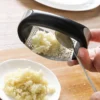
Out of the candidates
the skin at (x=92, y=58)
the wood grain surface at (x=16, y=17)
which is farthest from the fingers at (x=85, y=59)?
the wood grain surface at (x=16, y=17)

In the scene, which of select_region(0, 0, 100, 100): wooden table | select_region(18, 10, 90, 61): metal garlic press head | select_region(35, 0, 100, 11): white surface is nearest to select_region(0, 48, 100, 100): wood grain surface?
select_region(0, 0, 100, 100): wooden table

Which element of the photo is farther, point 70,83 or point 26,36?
point 70,83

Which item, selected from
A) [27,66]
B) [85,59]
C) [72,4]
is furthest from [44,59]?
[72,4]

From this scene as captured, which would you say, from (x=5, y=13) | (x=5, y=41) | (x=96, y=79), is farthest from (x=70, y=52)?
(x=5, y=13)

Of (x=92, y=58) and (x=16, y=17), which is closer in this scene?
(x=92, y=58)

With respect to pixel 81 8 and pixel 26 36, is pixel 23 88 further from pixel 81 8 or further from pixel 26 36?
pixel 81 8

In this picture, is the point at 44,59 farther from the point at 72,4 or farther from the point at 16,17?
the point at 72,4
